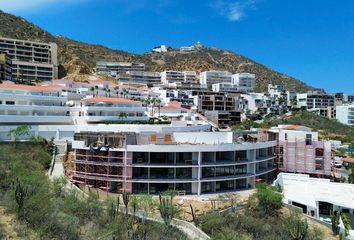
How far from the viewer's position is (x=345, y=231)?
1510 inches

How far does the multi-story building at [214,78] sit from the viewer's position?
15750 cm

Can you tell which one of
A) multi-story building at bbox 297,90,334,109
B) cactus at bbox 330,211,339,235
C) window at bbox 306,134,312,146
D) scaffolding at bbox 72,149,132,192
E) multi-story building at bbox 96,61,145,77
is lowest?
cactus at bbox 330,211,339,235

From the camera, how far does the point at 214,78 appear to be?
15888cm

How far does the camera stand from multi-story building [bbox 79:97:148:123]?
6850cm

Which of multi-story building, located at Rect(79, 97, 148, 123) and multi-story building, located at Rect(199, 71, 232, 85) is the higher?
multi-story building, located at Rect(199, 71, 232, 85)

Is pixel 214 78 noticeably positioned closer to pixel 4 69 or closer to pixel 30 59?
pixel 30 59

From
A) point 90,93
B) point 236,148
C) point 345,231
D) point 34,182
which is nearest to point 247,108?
point 90,93

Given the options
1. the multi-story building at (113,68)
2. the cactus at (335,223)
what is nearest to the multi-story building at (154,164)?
the cactus at (335,223)

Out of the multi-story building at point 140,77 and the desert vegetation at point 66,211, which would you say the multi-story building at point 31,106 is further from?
the multi-story building at point 140,77

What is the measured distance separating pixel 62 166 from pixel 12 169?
10227 millimetres

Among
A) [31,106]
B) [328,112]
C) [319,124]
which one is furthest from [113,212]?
[328,112]

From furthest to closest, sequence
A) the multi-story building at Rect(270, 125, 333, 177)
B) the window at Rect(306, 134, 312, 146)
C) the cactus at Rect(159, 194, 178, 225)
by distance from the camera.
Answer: the window at Rect(306, 134, 312, 146)
the multi-story building at Rect(270, 125, 333, 177)
the cactus at Rect(159, 194, 178, 225)

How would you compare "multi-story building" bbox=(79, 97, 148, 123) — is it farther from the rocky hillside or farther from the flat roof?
the rocky hillside

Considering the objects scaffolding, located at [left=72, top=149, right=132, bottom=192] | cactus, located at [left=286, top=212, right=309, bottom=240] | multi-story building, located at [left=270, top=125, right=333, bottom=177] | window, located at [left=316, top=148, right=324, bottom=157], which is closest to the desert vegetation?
scaffolding, located at [left=72, top=149, right=132, bottom=192]
